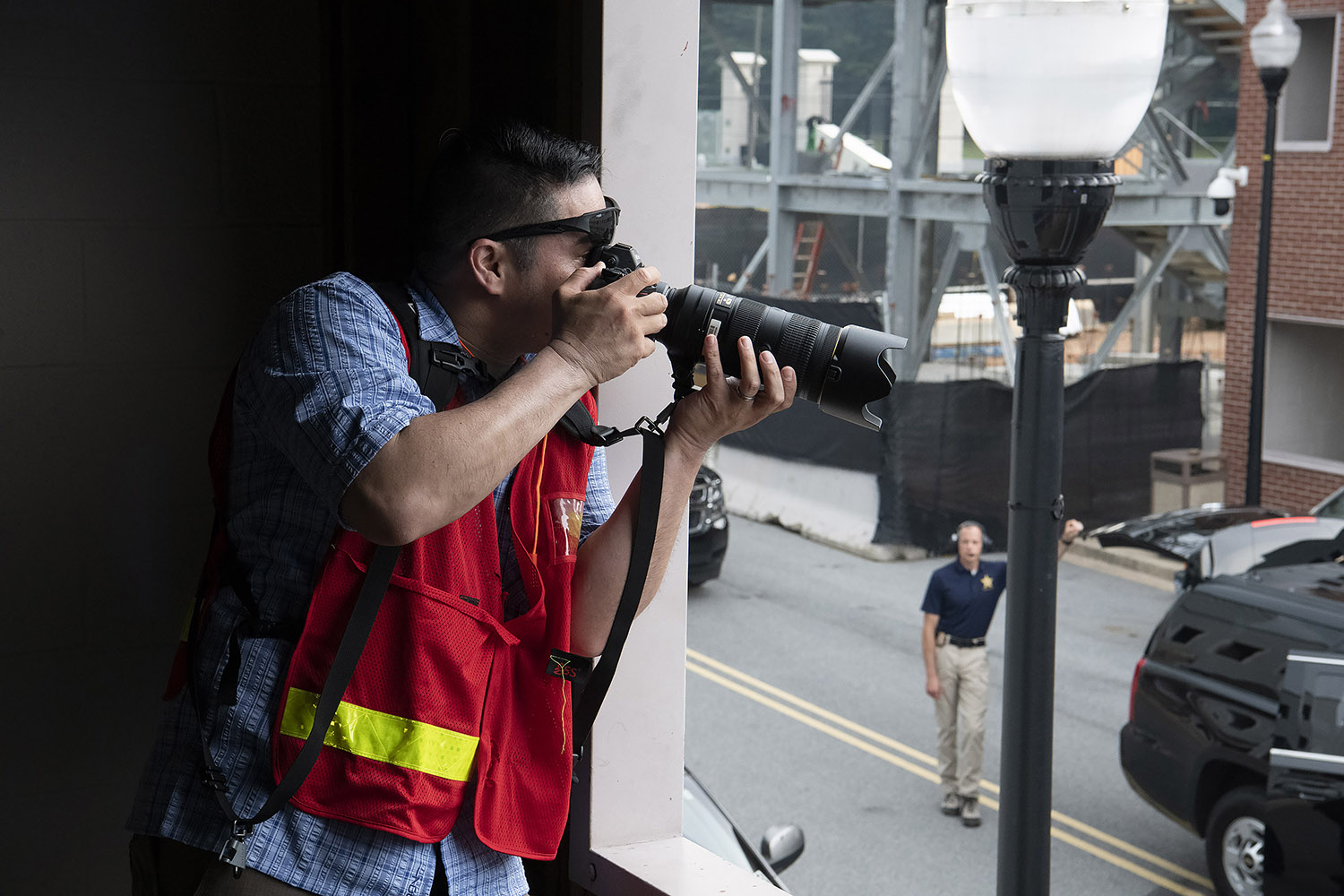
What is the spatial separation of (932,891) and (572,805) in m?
5.59

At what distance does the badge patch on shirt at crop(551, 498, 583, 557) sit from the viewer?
1.78m

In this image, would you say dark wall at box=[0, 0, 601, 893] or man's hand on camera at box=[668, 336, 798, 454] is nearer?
man's hand on camera at box=[668, 336, 798, 454]

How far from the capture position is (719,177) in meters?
21.6

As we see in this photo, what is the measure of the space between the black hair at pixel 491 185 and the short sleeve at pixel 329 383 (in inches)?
6.5

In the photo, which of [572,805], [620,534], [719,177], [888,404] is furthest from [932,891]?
[719,177]

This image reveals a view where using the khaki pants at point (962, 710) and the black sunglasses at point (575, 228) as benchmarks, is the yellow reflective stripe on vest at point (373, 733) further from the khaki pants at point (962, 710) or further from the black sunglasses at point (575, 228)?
the khaki pants at point (962, 710)

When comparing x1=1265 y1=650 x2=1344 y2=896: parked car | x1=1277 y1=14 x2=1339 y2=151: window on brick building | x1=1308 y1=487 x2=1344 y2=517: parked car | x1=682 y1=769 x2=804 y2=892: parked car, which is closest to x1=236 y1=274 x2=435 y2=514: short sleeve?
x1=682 y1=769 x2=804 y2=892: parked car

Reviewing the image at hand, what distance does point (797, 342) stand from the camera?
178 centimetres


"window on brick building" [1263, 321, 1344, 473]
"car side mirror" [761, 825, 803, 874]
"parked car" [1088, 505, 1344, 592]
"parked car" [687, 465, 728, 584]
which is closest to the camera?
"car side mirror" [761, 825, 803, 874]

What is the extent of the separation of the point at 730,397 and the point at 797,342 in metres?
0.12

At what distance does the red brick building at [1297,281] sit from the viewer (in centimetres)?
1412

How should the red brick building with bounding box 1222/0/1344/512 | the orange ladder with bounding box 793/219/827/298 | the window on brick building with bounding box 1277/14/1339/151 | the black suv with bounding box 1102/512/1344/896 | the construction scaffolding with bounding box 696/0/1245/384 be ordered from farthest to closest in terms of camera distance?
the orange ladder with bounding box 793/219/827/298 < the construction scaffolding with bounding box 696/0/1245/384 < the window on brick building with bounding box 1277/14/1339/151 < the red brick building with bounding box 1222/0/1344/512 < the black suv with bounding box 1102/512/1344/896

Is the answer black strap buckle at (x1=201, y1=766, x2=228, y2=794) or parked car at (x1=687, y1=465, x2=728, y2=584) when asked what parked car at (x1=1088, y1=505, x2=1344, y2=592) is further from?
black strap buckle at (x1=201, y1=766, x2=228, y2=794)

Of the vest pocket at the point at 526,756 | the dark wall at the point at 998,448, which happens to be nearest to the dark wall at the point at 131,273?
the vest pocket at the point at 526,756
